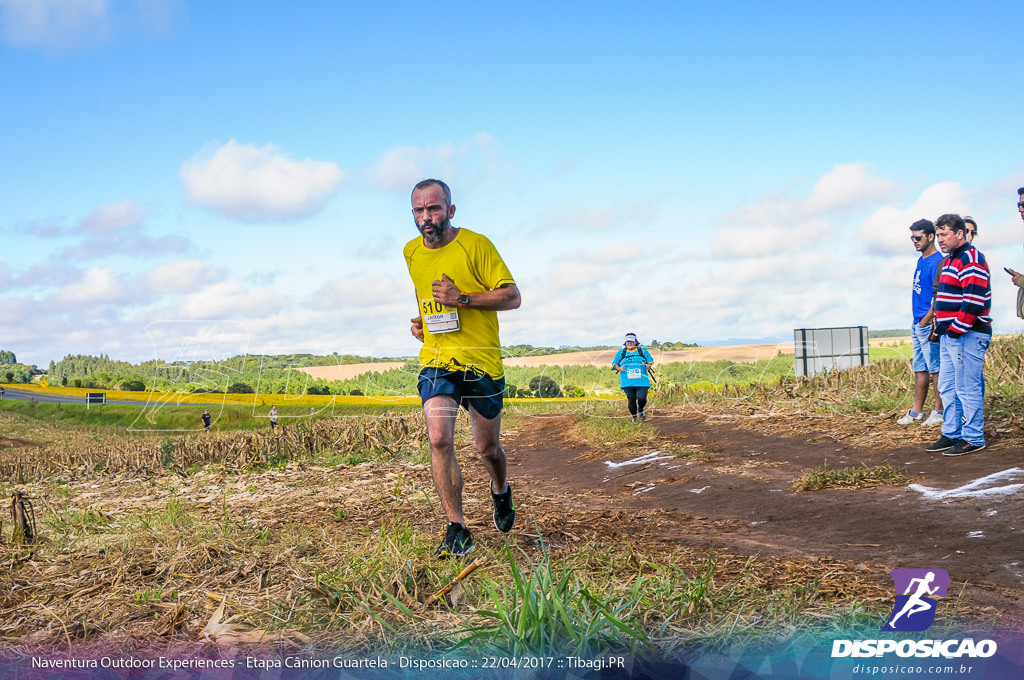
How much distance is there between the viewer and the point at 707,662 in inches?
104

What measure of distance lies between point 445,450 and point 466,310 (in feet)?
2.86

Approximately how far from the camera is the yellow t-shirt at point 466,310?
4559 millimetres

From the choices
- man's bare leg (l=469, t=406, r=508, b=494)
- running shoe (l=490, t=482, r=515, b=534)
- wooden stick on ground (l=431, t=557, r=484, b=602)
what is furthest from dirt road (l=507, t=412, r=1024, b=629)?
wooden stick on ground (l=431, t=557, r=484, b=602)

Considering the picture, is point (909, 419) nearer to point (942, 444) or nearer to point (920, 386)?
point (920, 386)

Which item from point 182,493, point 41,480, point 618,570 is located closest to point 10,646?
point 618,570

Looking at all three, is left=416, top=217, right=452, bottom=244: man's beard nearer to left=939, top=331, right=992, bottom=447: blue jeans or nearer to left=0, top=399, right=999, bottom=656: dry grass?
left=0, top=399, right=999, bottom=656: dry grass

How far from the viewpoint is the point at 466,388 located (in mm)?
4512

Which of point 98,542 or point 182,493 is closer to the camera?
point 98,542

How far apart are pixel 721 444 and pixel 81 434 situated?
20.9 metres

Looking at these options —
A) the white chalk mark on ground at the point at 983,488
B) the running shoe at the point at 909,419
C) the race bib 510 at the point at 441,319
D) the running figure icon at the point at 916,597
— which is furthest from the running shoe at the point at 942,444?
the race bib 510 at the point at 441,319

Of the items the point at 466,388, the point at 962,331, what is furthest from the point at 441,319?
the point at 962,331

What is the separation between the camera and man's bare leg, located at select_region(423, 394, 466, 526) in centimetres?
444

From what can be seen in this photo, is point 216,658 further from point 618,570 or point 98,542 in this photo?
point 98,542

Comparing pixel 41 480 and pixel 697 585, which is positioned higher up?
pixel 697 585
